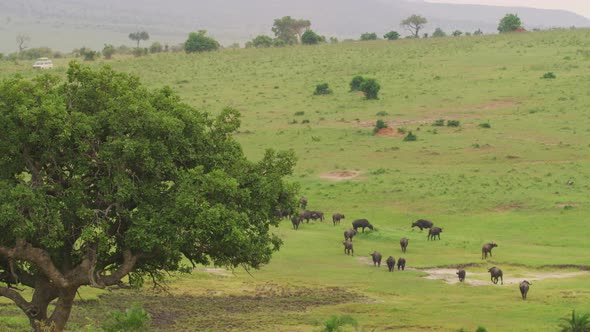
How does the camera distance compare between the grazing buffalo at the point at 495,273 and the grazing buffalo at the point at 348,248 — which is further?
the grazing buffalo at the point at 348,248

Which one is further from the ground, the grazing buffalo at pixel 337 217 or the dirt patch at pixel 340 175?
the dirt patch at pixel 340 175

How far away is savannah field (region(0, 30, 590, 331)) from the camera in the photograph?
29344 mm

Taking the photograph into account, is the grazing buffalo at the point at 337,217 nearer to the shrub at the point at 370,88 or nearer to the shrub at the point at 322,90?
the shrub at the point at 370,88

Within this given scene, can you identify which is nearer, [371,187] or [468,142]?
[371,187]

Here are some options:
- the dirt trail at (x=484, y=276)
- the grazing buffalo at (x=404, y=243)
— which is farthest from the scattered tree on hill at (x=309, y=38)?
the dirt trail at (x=484, y=276)

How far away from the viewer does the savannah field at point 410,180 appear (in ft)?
96.3

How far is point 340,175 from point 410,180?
4.92 meters

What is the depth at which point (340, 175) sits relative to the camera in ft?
190

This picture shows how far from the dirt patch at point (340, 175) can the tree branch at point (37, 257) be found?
3554 cm

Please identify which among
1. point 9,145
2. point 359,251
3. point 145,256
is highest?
point 9,145

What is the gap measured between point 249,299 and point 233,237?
29.6 feet

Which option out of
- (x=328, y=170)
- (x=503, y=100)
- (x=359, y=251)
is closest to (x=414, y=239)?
(x=359, y=251)

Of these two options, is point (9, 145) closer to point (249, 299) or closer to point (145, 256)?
point (145, 256)

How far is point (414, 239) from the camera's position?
42281 millimetres
